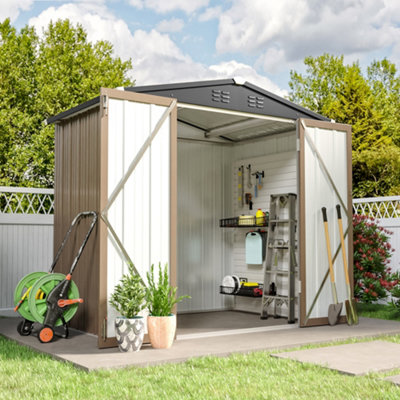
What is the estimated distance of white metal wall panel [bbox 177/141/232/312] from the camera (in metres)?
8.88

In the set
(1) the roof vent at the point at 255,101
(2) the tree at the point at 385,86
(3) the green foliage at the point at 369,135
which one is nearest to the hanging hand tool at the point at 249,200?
(1) the roof vent at the point at 255,101

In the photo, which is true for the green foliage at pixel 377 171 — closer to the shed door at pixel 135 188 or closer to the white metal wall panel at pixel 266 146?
the white metal wall panel at pixel 266 146

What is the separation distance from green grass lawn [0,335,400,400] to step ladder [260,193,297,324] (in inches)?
114

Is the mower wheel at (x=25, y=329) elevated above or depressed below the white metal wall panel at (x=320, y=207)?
below

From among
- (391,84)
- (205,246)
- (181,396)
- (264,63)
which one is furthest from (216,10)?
(181,396)

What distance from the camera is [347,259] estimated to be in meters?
7.59

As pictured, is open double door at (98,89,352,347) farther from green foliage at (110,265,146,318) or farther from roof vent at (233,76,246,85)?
roof vent at (233,76,246,85)

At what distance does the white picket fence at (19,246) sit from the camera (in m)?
8.36

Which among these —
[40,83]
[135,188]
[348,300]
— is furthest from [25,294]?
[40,83]

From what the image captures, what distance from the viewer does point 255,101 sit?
23.0ft

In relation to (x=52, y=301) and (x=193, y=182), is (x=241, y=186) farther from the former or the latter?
(x=52, y=301)

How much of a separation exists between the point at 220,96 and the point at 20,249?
385 centimetres

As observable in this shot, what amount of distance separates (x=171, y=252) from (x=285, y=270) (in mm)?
2431

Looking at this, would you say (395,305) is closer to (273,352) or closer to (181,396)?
(273,352)
